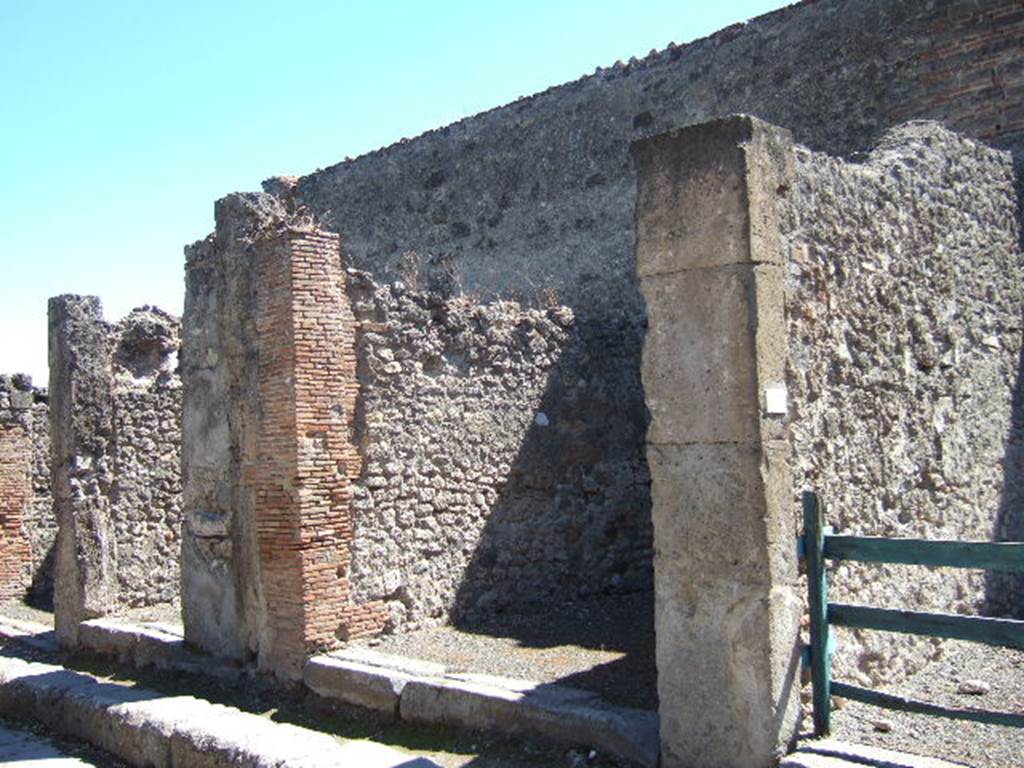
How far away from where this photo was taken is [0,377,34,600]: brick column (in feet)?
37.9

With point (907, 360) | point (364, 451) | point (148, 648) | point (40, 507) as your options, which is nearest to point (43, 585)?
point (40, 507)

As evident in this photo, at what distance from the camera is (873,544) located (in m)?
4.57

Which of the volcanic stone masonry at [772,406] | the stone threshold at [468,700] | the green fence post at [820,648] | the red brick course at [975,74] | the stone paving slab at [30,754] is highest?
the red brick course at [975,74]

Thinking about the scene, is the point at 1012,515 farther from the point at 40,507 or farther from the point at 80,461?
the point at 40,507

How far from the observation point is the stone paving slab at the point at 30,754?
20.9 ft

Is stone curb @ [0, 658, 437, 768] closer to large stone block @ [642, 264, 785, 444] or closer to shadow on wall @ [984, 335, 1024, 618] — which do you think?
large stone block @ [642, 264, 785, 444]

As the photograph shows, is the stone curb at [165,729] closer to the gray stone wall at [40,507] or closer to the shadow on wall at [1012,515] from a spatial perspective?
the shadow on wall at [1012,515]

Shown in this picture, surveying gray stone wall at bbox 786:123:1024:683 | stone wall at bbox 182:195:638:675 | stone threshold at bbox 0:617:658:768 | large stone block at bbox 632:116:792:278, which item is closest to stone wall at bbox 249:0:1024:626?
stone wall at bbox 182:195:638:675

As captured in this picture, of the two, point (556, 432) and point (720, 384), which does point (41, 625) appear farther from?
point (720, 384)

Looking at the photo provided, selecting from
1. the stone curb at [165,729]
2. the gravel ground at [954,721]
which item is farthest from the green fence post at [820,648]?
the stone curb at [165,729]

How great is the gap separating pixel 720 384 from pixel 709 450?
29 cm

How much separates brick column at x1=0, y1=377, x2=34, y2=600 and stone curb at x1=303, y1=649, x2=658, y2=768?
19.9 feet

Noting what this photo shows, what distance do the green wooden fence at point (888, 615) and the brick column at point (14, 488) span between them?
9.38 meters

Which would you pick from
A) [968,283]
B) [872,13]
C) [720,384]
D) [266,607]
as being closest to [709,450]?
[720,384]
